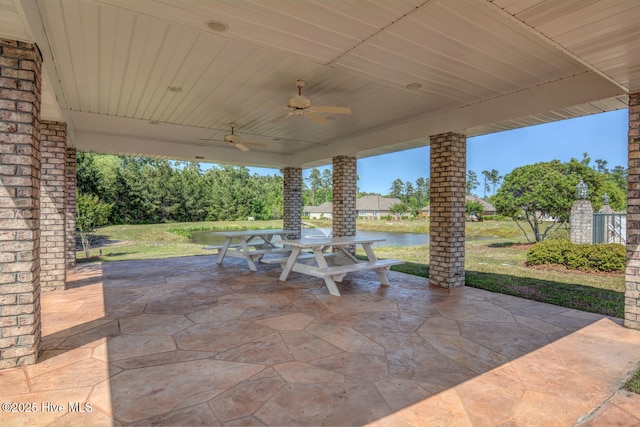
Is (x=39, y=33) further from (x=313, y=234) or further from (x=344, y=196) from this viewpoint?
(x=313, y=234)

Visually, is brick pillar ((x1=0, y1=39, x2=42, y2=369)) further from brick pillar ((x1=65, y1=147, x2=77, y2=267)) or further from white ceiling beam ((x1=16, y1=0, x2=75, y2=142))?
brick pillar ((x1=65, y1=147, x2=77, y2=267))

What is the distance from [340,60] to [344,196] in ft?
13.7

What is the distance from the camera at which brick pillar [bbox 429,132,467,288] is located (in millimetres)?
5152

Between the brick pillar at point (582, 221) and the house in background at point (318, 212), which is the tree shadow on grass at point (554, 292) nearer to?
the brick pillar at point (582, 221)

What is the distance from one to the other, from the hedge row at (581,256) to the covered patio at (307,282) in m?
3.29

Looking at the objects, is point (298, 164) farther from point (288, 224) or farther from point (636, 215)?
point (636, 215)

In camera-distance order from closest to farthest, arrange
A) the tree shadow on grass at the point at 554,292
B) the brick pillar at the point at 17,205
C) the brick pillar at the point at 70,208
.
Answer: the brick pillar at the point at 17,205
the tree shadow on grass at the point at 554,292
the brick pillar at the point at 70,208

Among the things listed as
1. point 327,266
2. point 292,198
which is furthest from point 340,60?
point 292,198

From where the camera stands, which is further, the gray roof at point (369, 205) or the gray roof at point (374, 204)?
the gray roof at point (374, 204)

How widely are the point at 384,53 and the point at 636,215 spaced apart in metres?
3.00

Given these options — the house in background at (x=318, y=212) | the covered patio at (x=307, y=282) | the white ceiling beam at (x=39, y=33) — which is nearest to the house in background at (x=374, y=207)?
the house in background at (x=318, y=212)

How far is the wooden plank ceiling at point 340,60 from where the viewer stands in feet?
7.92

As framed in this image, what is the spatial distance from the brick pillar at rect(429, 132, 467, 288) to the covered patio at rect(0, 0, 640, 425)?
31mm

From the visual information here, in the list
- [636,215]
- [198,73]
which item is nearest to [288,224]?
[198,73]
